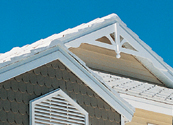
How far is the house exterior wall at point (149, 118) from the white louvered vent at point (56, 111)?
3.52m

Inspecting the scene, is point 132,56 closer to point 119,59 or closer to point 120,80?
point 119,59

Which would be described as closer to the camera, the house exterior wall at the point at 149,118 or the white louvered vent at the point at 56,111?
the white louvered vent at the point at 56,111

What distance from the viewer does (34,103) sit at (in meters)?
8.87

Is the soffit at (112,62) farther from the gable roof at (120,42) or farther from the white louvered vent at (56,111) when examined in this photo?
the white louvered vent at (56,111)

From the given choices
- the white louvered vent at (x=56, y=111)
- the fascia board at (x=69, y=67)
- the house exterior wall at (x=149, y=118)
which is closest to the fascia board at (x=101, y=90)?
the fascia board at (x=69, y=67)

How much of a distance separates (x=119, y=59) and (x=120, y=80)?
1108mm

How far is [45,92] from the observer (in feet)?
29.8

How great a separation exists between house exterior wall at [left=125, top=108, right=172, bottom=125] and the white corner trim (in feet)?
0.72

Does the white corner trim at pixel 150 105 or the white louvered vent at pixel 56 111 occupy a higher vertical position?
the white corner trim at pixel 150 105

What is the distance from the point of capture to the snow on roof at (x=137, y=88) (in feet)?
41.1

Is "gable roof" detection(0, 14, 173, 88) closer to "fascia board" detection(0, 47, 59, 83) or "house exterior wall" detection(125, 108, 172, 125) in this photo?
"house exterior wall" detection(125, 108, 172, 125)

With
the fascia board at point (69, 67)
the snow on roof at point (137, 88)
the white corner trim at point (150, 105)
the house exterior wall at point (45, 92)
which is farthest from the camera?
the snow on roof at point (137, 88)

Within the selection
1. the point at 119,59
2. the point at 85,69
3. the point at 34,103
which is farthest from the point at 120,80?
the point at 34,103

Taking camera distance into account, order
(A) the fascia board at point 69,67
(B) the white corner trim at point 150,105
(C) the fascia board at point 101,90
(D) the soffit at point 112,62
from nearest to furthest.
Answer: (A) the fascia board at point 69,67 → (C) the fascia board at point 101,90 → (B) the white corner trim at point 150,105 → (D) the soffit at point 112,62
